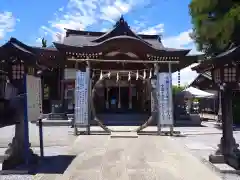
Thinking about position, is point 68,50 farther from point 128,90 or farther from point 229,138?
point 229,138

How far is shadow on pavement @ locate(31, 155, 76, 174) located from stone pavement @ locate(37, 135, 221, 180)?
180mm

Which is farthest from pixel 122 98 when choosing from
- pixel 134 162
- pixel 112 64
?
pixel 134 162

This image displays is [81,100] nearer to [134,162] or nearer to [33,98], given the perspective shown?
[33,98]

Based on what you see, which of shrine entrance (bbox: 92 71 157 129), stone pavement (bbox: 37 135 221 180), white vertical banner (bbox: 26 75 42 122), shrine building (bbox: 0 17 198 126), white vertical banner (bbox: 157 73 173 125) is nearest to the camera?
stone pavement (bbox: 37 135 221 180)

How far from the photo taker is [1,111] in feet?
23.1

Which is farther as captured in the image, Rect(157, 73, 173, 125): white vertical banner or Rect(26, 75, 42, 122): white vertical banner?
Rect(157, 73, 173, 125): white vertical banner

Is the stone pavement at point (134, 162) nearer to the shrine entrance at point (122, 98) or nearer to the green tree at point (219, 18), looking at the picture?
the green tree at point (219, 18)

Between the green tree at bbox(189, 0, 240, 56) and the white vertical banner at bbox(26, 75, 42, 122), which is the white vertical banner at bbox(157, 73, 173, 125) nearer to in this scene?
the green tree at bbox(189, 0, 240, 56)

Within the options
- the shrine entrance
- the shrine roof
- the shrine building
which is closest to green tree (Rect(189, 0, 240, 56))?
the shrine building

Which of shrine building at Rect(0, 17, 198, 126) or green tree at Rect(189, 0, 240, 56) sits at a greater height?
green tree at Rect(189, 0, 240, 56)

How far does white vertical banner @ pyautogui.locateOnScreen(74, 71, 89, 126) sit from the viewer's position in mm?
13477

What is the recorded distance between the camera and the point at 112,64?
2103cm

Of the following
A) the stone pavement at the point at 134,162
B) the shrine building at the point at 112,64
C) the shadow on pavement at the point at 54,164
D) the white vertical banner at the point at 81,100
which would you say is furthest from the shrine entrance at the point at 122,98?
the shadow on pavement at the point at 54,164

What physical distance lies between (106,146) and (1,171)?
411cm
